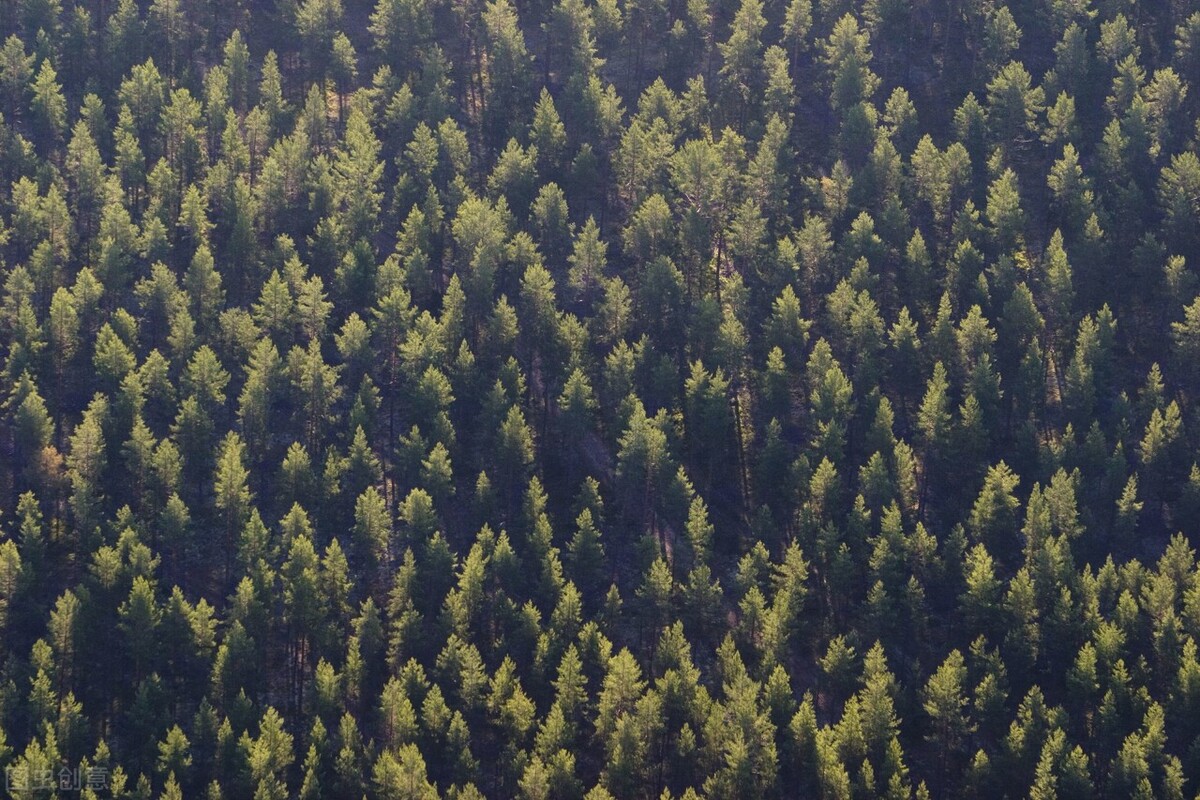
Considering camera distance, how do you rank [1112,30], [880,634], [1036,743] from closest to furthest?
[1036,743] → [880,634] → [1112,30]

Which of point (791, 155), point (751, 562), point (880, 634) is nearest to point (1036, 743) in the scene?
point (880, 634)

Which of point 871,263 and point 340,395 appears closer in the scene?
point 340,395

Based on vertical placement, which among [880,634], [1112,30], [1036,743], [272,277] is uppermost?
[1112,30]

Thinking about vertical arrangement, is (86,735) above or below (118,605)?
below

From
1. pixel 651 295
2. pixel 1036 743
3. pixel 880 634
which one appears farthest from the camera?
pixel 651 295

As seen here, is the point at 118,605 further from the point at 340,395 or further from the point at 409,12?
the point at 409,12

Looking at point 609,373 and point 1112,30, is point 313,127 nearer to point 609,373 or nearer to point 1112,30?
point 609,373
